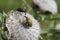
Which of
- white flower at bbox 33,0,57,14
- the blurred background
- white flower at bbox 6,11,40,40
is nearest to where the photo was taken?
white flower at bbox 6,11,40,40

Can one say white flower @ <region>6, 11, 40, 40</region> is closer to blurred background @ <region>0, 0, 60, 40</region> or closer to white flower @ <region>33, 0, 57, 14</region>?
blurred background @ <region>0, 0, 60, 40</region>

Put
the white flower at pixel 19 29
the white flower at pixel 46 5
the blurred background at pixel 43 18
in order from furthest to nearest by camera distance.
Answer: the white flower at pixel 46 5
the blurred background at pixel 43 18
the white flower at pixel 19 29

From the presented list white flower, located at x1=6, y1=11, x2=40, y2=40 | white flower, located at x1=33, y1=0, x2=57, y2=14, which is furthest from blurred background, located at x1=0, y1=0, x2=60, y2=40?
white flower, located at x1=6, y1=11, x2=40, y2=40

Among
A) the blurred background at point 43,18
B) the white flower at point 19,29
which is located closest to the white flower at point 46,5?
the blurred background at point 43,18

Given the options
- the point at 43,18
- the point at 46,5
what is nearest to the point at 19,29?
the point at 43,18

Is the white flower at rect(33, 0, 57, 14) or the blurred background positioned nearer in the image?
the blurred background

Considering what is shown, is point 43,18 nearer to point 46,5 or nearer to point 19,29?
point 46,5

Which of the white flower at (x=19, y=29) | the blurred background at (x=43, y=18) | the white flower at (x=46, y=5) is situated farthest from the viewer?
the white flower at (x=46, y=5)

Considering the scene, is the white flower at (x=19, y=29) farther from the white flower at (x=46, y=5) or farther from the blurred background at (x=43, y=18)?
the white flower at (x=46, y=5)

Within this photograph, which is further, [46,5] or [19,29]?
[46,5]

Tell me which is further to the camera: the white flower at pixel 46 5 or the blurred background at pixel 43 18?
the white flower at pixel 46 5

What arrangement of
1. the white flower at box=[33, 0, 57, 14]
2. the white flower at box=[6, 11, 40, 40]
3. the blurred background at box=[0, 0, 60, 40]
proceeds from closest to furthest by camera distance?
the white flower at box=[6, 11, 40, 40], the blurred background at box=[0, 0, 60, 40], the white flower at box=[33, 0, 57, 14]
